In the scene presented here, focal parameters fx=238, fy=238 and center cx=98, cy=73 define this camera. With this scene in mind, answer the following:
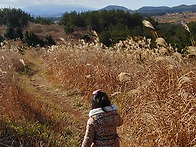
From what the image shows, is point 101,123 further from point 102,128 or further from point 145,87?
point 145,87

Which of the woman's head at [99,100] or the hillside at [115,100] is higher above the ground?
the woman's head at [99,100]

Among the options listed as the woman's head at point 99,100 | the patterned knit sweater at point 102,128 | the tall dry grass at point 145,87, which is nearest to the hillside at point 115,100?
the tall dry grass at point 145,87

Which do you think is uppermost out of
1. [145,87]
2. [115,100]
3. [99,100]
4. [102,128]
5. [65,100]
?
[99,100]

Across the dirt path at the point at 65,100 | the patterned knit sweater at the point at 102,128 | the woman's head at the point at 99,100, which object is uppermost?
the woman's head at the point at 99,100

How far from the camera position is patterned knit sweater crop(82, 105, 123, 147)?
8.78 feet

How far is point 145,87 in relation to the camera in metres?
4.03

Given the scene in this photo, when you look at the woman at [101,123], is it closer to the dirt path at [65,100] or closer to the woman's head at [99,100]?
the woman's head at [99,100]

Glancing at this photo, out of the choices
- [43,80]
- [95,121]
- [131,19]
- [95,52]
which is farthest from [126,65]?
[131,19]

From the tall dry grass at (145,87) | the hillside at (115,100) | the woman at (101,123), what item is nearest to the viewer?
the woman at (101,123)

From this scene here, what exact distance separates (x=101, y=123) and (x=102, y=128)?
7 cm

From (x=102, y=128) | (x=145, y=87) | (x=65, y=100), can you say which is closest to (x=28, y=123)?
(x=102, y=128)

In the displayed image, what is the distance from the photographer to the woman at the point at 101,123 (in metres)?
2.68

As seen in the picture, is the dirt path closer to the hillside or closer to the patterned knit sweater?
the hillside

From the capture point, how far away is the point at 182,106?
3.05m
